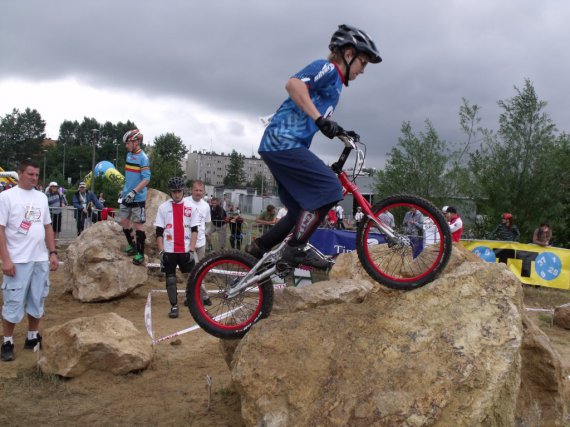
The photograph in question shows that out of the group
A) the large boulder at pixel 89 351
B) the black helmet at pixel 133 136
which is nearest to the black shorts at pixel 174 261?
the black helmet at pixel 133 136

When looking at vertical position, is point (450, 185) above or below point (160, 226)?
above

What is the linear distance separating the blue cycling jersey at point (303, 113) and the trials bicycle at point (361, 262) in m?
0.34

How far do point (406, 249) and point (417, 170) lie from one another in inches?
487

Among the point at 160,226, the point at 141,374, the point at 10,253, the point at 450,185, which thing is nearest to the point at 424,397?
the point at 141,374

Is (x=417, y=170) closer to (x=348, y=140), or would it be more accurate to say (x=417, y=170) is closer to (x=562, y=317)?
(x=562, y=317)

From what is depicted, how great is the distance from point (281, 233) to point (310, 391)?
4.60ft

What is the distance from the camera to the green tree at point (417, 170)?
52.1 feet

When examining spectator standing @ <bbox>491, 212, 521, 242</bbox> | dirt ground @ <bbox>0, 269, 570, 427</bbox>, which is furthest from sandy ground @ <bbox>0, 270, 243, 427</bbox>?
spectator standing @ <bbox>491, 212, 521, 242</bbox>

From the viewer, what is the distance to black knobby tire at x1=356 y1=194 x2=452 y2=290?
4.09m

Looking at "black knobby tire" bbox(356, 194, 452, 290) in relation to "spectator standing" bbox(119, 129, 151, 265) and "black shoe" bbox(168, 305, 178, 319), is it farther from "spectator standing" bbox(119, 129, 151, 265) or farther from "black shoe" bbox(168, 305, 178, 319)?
"spectator standing" bbox(119, 129, 151, 265)

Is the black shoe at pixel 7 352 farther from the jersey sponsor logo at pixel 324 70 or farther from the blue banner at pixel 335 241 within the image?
the blue banner at pixel 335 241

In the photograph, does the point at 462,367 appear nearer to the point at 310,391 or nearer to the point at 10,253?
the point at 310,391

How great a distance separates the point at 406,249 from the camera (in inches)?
170

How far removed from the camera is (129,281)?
9.66 meters
